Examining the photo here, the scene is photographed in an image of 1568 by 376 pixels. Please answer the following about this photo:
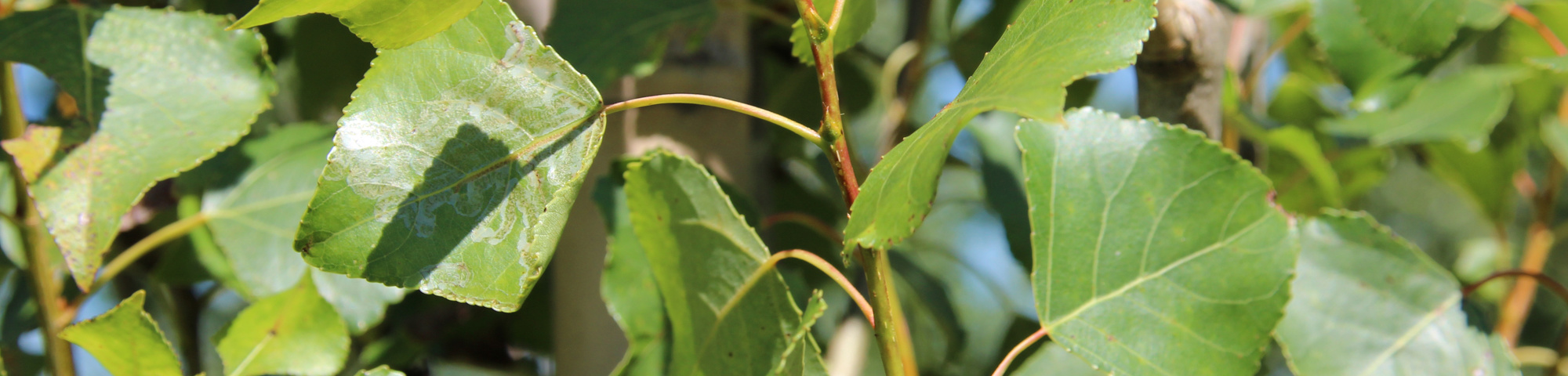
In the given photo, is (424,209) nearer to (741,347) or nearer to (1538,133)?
(741,347)

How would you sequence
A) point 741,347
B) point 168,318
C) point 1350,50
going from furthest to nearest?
point 168,318 < point 1350,50 < point 741,347

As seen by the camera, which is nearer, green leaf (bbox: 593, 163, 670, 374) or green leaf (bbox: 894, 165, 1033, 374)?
green leaf (bbox: 593, 163, 670, 374)

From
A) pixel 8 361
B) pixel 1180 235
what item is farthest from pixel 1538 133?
pixel 8 361

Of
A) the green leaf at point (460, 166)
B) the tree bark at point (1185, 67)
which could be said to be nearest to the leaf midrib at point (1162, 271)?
the tree bark at point (1185, 67)

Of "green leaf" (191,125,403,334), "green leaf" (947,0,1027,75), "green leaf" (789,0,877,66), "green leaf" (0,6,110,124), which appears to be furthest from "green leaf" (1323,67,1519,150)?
"green leaf" (0,6,110,124)

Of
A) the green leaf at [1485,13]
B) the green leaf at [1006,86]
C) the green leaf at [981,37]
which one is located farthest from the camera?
the green leaf at [981,37]

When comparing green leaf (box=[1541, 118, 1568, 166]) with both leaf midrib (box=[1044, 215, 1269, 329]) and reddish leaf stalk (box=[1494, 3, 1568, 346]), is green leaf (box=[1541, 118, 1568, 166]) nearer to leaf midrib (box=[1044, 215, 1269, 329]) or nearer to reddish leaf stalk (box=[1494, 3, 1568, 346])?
reddish leaf stalk (box=[1494, 3, 1568, 346])

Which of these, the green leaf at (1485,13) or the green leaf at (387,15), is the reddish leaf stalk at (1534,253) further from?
the green leaf at (387,15)
